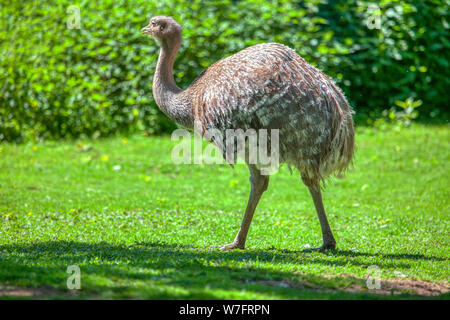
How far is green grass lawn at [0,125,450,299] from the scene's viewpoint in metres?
5.66

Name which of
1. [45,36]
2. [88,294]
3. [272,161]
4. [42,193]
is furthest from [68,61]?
[88,294]

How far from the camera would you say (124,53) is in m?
14.3

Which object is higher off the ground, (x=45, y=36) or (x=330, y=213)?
(x=45, y=36)

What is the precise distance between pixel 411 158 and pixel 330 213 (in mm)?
3574

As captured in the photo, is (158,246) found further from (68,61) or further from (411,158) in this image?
(68,61)

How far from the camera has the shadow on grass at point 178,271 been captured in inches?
208

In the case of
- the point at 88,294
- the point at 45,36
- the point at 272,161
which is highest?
the point at 45,36

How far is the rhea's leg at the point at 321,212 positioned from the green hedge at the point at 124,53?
23.9 ft

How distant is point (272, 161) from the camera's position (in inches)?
279

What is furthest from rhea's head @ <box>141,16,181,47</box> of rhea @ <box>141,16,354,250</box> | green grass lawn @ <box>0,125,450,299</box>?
green grass lawn @ <box>0,125,450,299</box>

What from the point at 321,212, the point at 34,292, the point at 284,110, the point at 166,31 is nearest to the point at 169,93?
the point at 166,31

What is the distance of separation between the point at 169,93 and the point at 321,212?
245cm

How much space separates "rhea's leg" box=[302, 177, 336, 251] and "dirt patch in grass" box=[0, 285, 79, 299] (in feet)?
10.3
